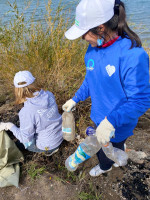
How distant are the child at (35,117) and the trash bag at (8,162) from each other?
147 mm

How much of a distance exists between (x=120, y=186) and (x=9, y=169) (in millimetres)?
1367

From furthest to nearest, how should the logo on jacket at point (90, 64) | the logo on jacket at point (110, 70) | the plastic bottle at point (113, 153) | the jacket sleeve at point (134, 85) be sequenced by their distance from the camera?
the plastic bottle at point (113, 153) → the logo on jacket at point (90, 64) → the logo on jacket at point (110, 70) → the jacket sleeve at point (134, 85)

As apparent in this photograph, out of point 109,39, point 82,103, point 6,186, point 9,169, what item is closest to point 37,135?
point 9,169

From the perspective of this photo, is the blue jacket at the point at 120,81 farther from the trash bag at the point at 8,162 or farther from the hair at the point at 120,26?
the trash bag at the point at 8,162

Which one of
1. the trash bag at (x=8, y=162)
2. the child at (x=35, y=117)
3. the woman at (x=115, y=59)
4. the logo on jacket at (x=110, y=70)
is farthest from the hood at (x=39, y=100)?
the logo on jacket at (x=110, y=70)

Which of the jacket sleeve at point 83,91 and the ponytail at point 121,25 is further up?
the ponytail at point 121,25

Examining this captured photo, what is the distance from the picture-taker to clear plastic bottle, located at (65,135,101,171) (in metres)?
1.83

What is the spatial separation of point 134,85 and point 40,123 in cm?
126

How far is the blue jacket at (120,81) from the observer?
1.18 metres

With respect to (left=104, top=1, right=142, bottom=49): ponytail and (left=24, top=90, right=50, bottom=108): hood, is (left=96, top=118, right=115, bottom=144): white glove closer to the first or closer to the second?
(left=104, top=1, right=142, bottom=49): ponytail

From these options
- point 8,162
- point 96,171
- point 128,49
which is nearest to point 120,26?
point 128,49

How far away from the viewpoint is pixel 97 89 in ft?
5.13

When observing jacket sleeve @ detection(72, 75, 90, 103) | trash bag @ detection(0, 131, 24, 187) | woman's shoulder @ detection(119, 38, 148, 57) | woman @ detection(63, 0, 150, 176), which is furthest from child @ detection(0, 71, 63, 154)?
woman's shoulder @ detection(119, 38, 148, 57)

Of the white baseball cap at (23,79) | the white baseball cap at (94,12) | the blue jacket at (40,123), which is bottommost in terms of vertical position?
the blue jacket at (40,123)
